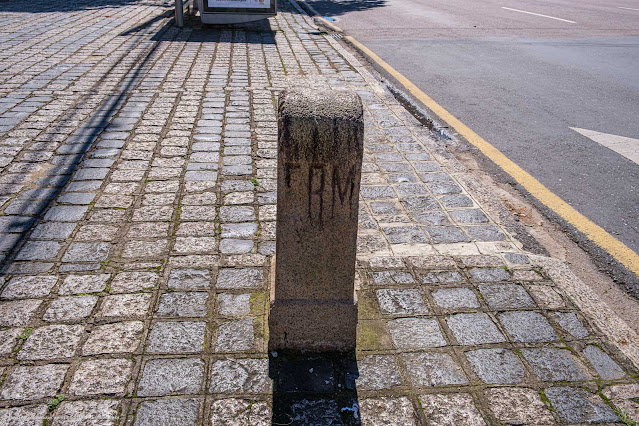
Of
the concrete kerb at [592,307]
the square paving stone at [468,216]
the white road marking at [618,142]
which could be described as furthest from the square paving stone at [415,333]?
the white road marking at [618,142]

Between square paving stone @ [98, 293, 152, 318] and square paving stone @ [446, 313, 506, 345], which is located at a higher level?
square paving stone @ [98, 293, 152, 318]

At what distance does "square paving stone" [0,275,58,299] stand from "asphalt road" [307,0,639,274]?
3.99 m

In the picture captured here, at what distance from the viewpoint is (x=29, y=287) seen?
312 cm

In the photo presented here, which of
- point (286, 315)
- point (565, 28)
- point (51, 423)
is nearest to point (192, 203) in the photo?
point (286, 315)

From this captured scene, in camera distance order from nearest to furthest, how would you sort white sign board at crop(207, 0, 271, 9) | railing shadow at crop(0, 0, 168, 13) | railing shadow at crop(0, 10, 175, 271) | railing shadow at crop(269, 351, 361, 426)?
1. railing shadow at crop(269, 351, 361, 426)
2. railing shadow at crop(0, 10, 175, 271)
3. white sign board at crop(207, 0, 271, 9)
4. railing shadow at crop(0, 0, 168, 13)

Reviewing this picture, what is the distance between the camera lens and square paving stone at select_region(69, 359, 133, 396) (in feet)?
8.02

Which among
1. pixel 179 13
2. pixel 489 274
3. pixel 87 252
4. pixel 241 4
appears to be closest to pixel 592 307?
pixel 489 274

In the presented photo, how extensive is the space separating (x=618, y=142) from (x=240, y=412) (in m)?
5.29

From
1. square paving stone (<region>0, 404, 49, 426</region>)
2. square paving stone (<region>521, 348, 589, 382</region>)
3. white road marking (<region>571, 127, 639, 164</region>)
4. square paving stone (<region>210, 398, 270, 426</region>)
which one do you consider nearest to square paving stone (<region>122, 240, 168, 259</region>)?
square paving stone (<region>0, 404, 49, 426</region>)

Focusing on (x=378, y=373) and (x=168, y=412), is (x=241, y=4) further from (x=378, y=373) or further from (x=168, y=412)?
(x=168, y=412)

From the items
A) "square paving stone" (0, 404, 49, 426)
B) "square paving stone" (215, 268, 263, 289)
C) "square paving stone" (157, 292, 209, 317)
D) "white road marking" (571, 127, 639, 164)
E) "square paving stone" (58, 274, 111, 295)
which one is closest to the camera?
"square paving stone" (0, 404, 49, 426)

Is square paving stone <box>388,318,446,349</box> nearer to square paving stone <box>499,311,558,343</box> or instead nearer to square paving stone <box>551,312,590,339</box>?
square paving stone <box>499,311,558,343</box>

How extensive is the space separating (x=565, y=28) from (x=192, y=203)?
39.4 feet

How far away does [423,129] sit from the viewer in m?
5.93
